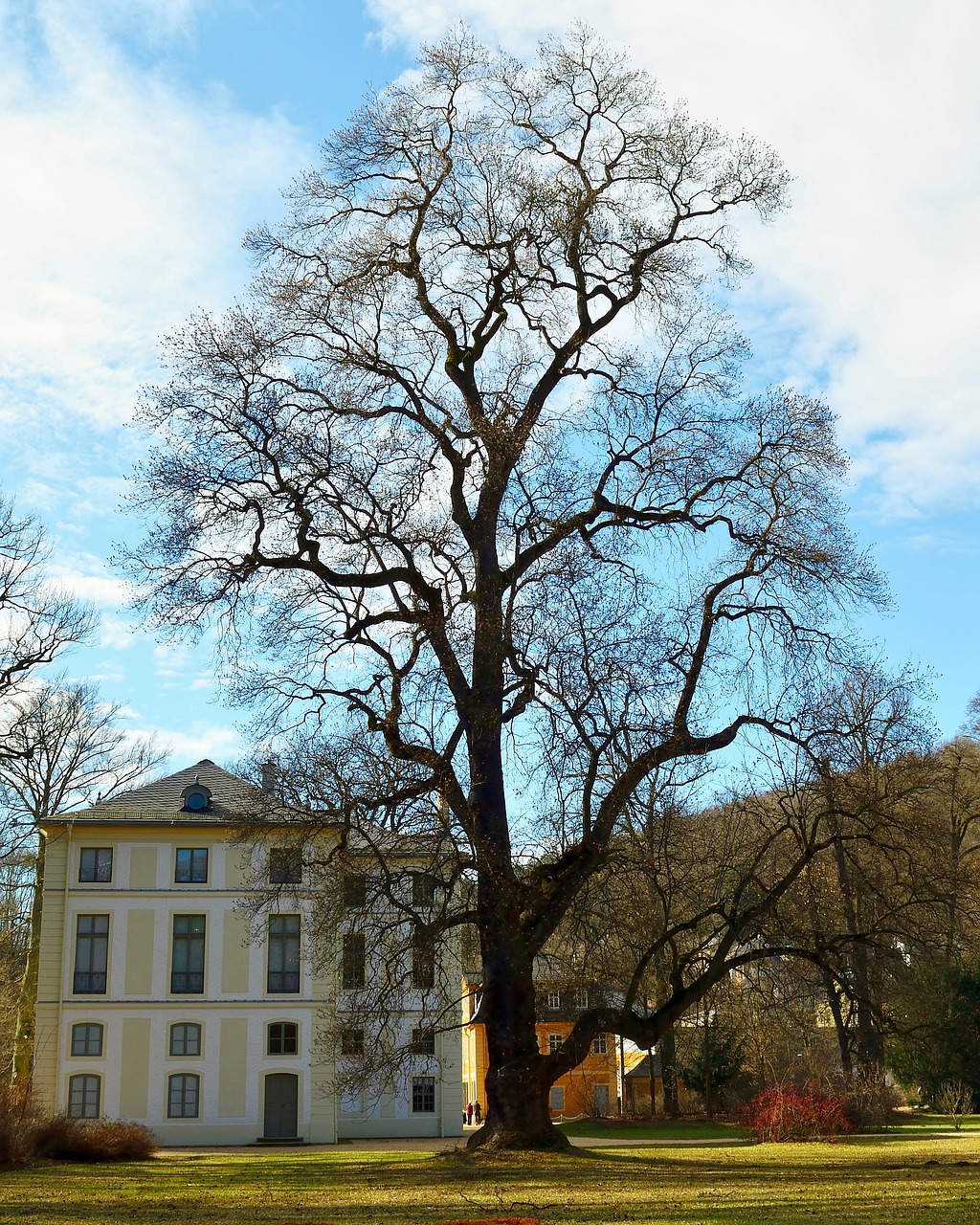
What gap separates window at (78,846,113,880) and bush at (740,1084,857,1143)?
827 inches

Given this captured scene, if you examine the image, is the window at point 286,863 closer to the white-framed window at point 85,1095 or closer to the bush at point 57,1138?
the bush at point 57,1138

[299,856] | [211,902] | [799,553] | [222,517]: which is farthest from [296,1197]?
[211,902]

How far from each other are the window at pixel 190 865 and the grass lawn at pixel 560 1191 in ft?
57.7

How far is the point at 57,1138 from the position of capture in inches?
921

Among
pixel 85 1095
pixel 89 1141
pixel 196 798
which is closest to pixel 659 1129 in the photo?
pixel 89 1141

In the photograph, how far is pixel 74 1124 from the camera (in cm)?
2423

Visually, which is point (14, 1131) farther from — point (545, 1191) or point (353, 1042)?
point (545, 1191)

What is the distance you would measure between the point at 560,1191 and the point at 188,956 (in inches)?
1062

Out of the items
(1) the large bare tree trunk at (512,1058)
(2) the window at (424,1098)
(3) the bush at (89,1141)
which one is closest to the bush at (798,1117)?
(1) the large bare tree trunk at (512,1058)

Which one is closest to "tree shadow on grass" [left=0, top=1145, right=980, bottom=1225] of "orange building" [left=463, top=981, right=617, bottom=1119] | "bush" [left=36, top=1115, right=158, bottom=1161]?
"bush" [left=36, top=1115, right=158, bottom=1161]

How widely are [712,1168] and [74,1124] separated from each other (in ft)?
45.8

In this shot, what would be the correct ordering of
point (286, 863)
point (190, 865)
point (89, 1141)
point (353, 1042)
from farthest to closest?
point (190, 865) → point (89, 1141) → point (353, 1042) → point (286, 863)

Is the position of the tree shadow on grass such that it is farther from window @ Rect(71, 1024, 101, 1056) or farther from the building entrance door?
window @ Rect(71, 1024, 101, 1056)

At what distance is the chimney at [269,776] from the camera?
1620 cm
